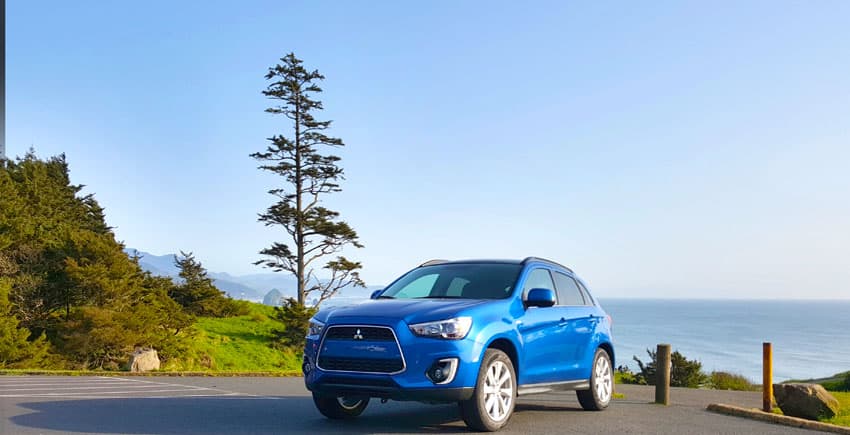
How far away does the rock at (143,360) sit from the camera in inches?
1104

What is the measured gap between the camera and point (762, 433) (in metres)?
10.2

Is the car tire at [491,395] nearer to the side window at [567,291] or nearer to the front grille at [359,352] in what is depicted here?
the front grille at [359,352]

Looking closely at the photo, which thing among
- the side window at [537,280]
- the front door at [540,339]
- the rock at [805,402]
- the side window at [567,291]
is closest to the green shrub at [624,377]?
the rock at [805,402]

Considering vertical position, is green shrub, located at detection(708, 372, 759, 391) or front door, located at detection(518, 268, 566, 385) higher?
front door, located at detection(518, 268, 566, 385)

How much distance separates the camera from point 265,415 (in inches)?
408

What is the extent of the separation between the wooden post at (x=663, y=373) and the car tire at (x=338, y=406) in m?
5.86

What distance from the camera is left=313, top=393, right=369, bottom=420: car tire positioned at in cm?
982

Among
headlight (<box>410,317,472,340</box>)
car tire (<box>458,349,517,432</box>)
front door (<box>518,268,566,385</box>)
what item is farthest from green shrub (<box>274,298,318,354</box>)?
headlight (<box>410,317,472,340</box>)

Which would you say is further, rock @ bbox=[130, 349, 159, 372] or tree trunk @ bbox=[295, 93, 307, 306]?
tree trunk @ bbox=[295, 93, 307, 306]

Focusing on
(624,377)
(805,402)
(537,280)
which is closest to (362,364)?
(537,280)

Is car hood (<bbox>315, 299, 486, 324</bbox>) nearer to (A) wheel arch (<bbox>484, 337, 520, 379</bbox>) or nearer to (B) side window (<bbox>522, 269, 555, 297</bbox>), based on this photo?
(A) wheel arch (<bbox>484, 337, 520, 379</bbox>)

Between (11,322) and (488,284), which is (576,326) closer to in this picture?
(488,284)

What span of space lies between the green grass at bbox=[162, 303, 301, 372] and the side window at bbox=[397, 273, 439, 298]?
2250 cm

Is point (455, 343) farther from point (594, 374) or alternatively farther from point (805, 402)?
point (805, 402)
